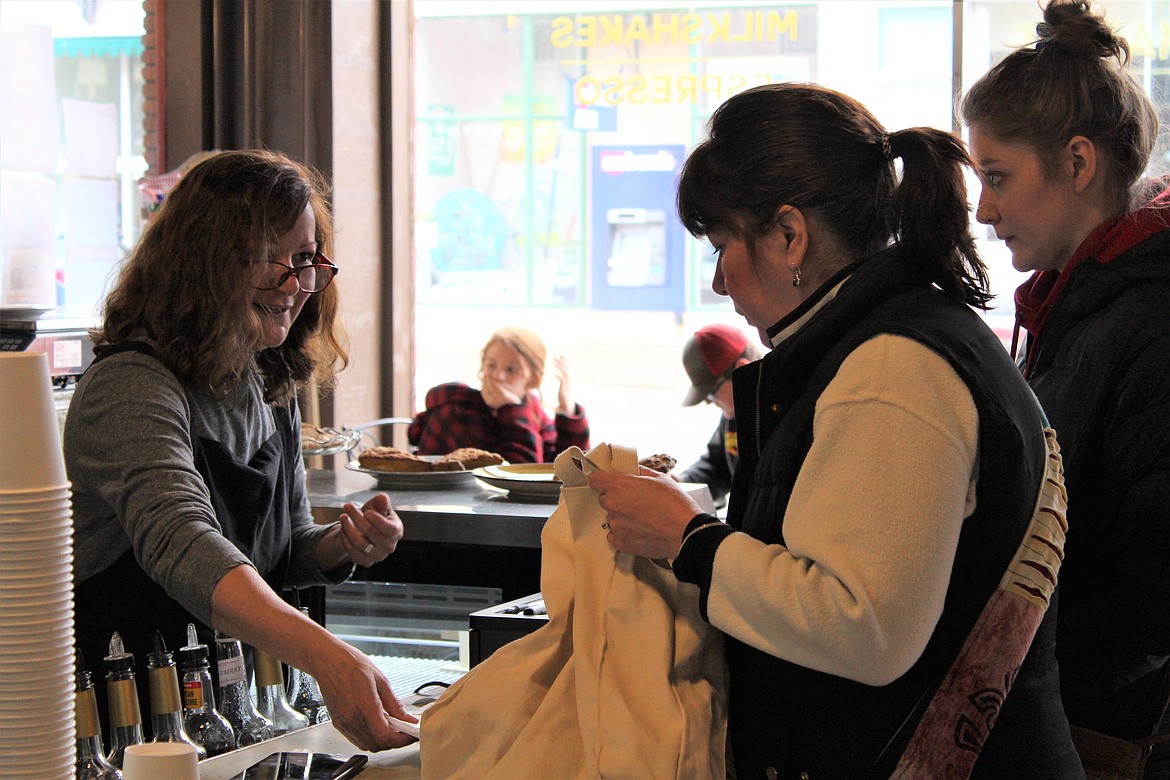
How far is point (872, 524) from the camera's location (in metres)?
1.18

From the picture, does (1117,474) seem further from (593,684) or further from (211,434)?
(211,434)

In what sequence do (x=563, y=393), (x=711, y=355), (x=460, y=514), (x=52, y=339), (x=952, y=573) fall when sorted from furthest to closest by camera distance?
(x=563, y=393)
(x=711, y=355)
(x=52, y=339)
(x=460, y=514)
(x=952, y=573)

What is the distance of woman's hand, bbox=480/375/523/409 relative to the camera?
4.66 m

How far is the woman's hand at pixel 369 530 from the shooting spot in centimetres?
220

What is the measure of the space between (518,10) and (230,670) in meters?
4.31

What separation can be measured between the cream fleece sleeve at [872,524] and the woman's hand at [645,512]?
115 mm

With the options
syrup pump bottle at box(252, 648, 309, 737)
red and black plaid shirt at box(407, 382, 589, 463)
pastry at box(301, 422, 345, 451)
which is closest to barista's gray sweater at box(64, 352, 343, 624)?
syrup pump bottle at box(252, 648, 309, 737)

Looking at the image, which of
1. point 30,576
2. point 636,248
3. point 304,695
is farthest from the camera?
point 636,248

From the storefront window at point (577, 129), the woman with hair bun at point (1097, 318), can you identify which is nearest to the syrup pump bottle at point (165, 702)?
the woman with hair bun at point (1097, 318)

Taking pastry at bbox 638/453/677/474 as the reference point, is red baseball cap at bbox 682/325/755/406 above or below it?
above

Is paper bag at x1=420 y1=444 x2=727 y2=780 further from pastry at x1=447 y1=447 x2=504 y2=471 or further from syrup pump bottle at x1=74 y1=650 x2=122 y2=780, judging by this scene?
pastry at x1=447 y1=447 x2=504 y2=471

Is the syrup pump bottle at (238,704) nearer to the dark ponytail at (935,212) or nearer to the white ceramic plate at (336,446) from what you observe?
the dark ponytail at (935,212)

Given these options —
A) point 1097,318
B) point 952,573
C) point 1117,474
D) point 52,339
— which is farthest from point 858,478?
point 52,339

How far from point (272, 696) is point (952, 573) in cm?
106
